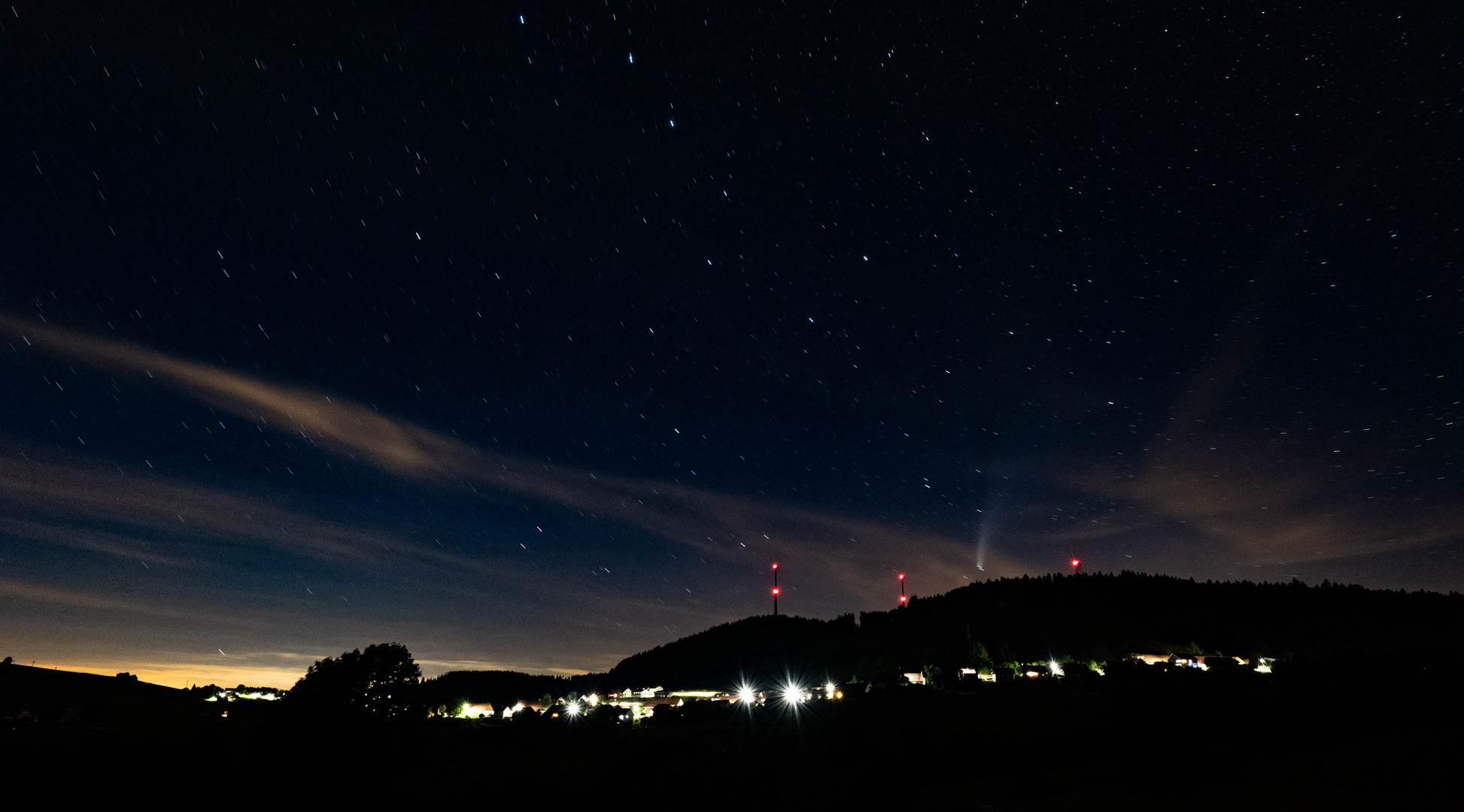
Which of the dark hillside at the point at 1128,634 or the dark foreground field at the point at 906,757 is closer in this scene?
the dark foreground field at the point at 906,757

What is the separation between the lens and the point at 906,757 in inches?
1419

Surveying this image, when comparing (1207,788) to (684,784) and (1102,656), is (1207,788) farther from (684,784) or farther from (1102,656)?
(1102,656)

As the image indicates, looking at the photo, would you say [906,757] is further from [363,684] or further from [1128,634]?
[1128,634]

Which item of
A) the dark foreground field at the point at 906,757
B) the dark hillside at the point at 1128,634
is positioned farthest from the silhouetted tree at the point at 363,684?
the dark hillside at the point at 1128,634

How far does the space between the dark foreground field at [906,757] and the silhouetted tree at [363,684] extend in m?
2.05

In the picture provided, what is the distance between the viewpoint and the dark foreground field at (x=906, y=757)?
23.9 metres

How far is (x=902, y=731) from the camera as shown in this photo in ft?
140

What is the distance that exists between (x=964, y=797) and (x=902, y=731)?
15030 millimetres

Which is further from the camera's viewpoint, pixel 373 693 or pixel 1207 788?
pixel 373 693

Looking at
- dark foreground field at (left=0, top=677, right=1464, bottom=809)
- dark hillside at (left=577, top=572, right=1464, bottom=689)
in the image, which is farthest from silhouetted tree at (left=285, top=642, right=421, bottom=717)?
dark hillside at (left=577, top=572, right=1464, bottom=689)

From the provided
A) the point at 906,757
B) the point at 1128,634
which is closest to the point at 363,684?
the point at 906,757

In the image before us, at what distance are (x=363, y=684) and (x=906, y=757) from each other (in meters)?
45.0

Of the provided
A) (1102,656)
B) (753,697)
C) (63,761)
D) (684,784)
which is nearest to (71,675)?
(63,761)

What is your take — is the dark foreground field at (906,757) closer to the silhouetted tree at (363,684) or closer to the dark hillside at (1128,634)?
the silhouetted tree at (363,684)
